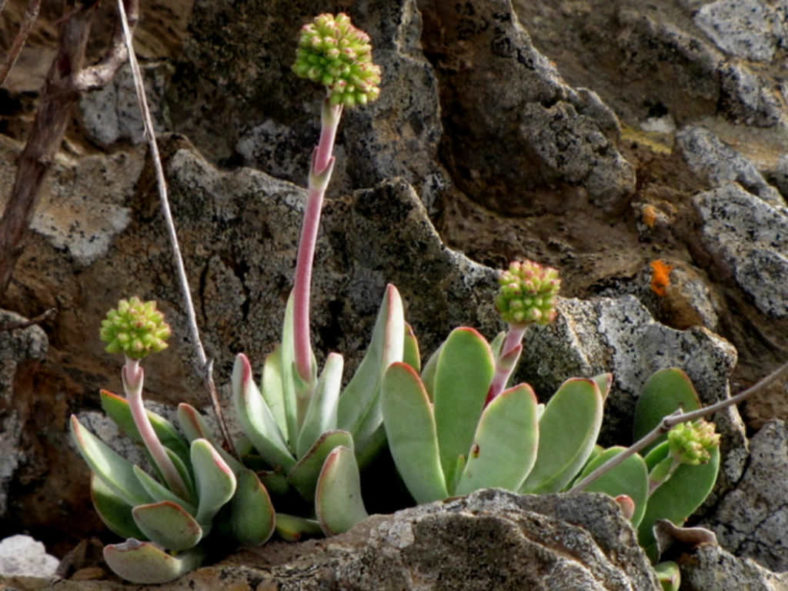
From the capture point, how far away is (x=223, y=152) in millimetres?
3648

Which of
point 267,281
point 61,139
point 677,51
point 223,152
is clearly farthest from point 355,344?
point 677,51

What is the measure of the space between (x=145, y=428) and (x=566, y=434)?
40.3 inches

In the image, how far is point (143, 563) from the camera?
2375 mm

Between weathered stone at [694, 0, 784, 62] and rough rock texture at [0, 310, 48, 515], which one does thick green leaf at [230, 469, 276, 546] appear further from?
weathered stone at [694, 0, 784, 62]

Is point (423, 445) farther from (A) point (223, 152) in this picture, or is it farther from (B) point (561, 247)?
(A) point (223, 152)

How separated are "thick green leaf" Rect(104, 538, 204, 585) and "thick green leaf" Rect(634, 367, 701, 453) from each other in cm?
135

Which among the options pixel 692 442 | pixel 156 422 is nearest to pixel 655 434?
pixel 692 442

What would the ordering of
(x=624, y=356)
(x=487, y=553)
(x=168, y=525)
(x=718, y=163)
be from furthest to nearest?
(x=718, y=163) → (x=624, y=356) → (x=168, y=525) → (x=487, y=553)

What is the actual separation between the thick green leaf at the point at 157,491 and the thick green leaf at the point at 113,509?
0.12 meters

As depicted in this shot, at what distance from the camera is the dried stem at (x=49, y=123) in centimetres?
318

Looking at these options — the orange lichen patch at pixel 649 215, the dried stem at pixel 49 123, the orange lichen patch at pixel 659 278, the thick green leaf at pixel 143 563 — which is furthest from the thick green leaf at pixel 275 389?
the orange lichen patch at pixel 649 215

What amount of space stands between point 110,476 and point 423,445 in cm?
77

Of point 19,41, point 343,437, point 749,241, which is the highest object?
point 749,241

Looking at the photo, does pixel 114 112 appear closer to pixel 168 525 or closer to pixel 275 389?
pixel 275 389
